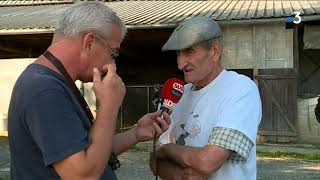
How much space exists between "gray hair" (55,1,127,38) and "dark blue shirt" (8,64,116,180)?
16 cm

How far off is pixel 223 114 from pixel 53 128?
35.7 inches

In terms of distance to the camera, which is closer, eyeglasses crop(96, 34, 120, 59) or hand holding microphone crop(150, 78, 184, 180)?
eyeglasses crop(96, 34, 120, 59)

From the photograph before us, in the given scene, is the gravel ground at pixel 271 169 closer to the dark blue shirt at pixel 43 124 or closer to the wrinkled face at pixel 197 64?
the wrinkled face at pixel 197 64

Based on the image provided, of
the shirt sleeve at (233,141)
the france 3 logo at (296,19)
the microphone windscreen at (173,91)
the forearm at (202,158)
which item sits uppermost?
the france 3 logo at (296,19)

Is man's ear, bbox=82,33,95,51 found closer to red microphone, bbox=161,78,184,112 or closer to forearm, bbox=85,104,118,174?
forearm, bbox=85,104,118,174

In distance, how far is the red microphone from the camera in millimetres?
2260

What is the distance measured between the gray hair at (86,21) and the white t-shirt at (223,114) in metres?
0.73

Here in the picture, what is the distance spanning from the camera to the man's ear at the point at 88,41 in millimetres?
1628

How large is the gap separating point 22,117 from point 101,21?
430 mm

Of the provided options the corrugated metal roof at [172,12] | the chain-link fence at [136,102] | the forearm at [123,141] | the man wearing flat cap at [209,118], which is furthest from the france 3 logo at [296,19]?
the forearm at [123,141]

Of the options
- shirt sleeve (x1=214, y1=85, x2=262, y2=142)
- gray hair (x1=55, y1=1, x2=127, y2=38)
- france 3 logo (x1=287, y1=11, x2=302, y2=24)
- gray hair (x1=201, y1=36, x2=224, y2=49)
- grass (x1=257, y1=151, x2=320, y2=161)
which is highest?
gray hair (x1=55, y1=1, x2=127, y2=38)

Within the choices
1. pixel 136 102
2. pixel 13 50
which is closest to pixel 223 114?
pixel 136 102

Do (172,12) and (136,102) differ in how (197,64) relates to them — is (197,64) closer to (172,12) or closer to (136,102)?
(172,12)

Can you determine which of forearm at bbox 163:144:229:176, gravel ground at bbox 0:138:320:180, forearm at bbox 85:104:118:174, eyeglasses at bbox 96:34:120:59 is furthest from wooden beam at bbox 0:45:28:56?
forearm at bbox 85:104:118:174
